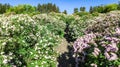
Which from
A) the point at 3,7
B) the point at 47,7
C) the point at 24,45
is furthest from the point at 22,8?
the point at 24,45

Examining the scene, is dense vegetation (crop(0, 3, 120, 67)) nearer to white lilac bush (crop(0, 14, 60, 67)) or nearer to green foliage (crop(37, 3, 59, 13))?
white lilac bush (crop(0, 14, 60, 67))

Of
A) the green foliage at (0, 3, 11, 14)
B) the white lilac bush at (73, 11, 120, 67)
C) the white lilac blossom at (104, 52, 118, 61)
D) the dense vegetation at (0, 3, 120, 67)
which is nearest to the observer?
the white lilac blossom at (104, 52, 118, 61)

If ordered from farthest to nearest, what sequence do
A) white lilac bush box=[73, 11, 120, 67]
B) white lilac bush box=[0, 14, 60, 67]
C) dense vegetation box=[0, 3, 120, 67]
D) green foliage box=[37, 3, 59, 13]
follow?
green foliage box=[37, 3, 59, 13] < white lilac bush box=[0, 14, 60, 67] < dense vegetation box=[0, 3, 120, 67] < white lilac bush box=[73, 11, 120, 67]

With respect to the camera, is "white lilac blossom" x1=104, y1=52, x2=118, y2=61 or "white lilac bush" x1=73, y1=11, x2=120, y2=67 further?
"white lilac bush" x1=73, y1=11, x2=120, y2=67

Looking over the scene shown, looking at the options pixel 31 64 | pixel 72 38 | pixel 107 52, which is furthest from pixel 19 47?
pixel 72 38

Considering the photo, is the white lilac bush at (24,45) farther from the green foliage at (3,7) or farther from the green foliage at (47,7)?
the green foliage at (47,7)

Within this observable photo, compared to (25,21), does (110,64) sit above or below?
below

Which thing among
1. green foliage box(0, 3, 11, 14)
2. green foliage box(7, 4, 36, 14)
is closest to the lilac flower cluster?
green foliage box(7, 4, 36, 14)

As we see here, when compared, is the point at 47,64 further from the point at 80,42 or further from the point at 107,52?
the point at 107,52

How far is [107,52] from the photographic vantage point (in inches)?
297

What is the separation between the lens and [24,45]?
8.66m

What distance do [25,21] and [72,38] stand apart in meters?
7.41

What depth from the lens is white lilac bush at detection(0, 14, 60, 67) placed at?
8188 mm

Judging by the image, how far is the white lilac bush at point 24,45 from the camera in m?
8.19
